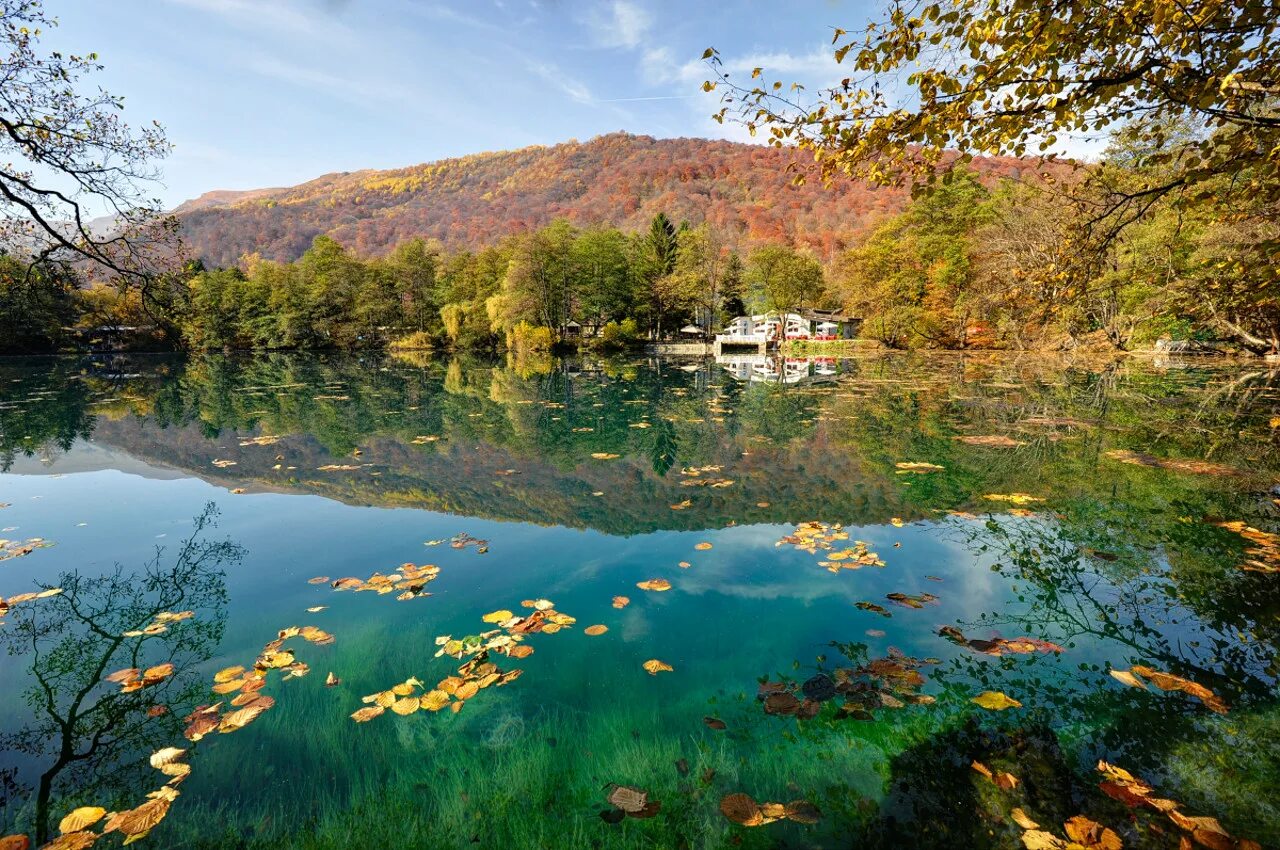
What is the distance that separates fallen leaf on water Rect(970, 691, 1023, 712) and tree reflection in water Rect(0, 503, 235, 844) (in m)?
5.16

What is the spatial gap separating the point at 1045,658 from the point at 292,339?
6729cm

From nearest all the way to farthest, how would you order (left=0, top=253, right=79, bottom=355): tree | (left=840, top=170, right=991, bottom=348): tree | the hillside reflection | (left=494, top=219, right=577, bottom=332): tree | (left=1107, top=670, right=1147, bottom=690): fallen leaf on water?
(left=1107, top=670, right=1147, bottom=690): fallen leaf on water < the hillside reflection < (left=0, top=253, right=79, bottom=355): tree < (left=840, top=170, right=991, bottom=348): tree < (left=494, top=219, right=577, bottom=332): tree

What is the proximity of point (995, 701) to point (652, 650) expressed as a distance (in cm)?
239

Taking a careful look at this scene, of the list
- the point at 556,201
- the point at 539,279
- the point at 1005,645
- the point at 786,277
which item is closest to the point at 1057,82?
the point at 1005,645

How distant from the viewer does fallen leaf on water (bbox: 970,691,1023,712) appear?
3482mm

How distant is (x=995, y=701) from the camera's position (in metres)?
3.53

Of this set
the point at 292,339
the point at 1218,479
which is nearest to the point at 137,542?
the point at 1218,479

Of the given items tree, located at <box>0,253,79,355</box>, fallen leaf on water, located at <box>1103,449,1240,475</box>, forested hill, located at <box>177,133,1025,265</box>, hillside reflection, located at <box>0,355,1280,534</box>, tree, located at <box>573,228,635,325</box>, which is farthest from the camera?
forested hill, located at <box>177,133,1025,265</box>

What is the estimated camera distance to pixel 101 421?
1585 centimetres

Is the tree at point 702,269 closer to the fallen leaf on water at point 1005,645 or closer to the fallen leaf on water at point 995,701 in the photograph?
the fallen leaf on water at point 1005,645

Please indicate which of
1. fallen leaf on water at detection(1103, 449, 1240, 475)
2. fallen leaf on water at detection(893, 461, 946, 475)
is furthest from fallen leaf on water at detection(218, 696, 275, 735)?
fallen leaf on water at detection(1103, 449, 1240, 475)

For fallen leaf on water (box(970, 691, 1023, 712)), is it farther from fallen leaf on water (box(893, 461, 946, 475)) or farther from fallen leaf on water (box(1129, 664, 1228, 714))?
fallen leaf on water (box(893, 461, 946, 475))

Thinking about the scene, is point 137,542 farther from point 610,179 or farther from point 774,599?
point 610,179

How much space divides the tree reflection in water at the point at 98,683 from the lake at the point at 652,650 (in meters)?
0.02
